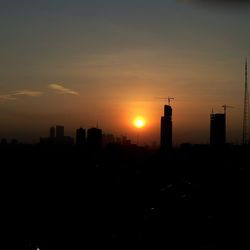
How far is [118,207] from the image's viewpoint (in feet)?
193

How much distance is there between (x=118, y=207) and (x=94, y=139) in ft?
361

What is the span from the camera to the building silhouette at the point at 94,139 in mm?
163550

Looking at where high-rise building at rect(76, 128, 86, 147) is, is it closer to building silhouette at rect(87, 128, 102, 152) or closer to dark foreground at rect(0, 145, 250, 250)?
building silhouette at rect(87, 128, 102, 152)

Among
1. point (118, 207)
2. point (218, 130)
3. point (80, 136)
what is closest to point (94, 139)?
point (80, 136)

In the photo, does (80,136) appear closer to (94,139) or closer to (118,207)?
(94,139)

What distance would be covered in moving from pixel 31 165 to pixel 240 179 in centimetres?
4359

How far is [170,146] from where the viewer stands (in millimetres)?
172625

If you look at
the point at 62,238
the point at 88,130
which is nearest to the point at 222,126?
the point at 88,130

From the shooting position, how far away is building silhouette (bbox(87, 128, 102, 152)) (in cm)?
16355

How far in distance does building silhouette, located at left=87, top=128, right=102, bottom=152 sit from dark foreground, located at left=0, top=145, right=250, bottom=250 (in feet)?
213

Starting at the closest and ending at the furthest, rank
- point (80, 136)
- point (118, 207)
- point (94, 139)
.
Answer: point (118, 207), point (94, 139), point (80, 136)

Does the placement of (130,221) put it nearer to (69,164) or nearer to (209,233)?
(209,233)

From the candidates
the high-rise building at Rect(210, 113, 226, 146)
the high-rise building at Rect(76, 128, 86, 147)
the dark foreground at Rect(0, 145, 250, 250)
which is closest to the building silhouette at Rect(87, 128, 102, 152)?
the high-rise building at Rect(76, 128, 86, 147)

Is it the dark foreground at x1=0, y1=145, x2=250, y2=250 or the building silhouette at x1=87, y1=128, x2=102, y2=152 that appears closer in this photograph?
the dark foreground at x1=0, y1=145, x2=250, y2=250
